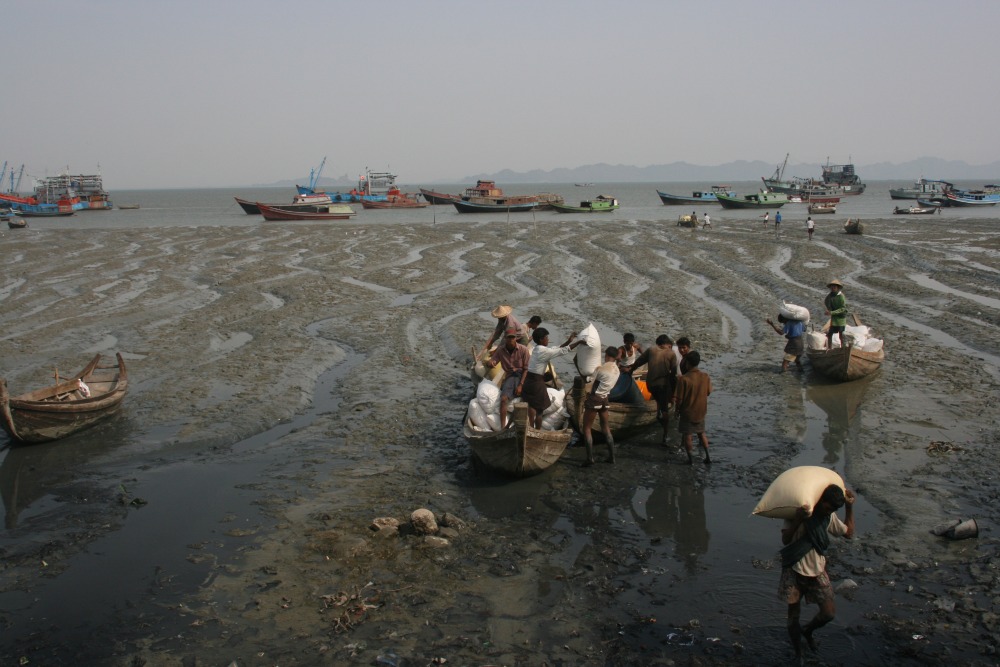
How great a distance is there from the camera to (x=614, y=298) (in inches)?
824

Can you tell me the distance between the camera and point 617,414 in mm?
9570

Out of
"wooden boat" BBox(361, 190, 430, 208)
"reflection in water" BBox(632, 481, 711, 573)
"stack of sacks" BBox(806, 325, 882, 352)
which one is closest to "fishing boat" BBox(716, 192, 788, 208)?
"wooden boat" BBox(361, 190, 430, 208)

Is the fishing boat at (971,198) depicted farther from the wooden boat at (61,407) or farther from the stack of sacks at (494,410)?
the wooden boat at (61,407)

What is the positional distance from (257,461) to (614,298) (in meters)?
13.3

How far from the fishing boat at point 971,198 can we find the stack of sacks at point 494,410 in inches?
2642

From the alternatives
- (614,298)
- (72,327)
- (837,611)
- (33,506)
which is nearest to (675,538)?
(837,611)

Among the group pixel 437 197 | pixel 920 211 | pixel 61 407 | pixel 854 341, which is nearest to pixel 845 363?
pixel 854 341

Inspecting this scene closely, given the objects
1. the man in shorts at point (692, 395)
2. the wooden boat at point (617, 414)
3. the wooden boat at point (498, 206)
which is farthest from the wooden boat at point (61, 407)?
the wooden boat at point (498, 206)

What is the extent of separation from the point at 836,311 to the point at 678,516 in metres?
6.50

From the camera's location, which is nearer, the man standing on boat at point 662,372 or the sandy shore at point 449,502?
the sandy shore at point 449,502

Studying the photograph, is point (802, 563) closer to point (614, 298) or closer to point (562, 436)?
point (562, 436)

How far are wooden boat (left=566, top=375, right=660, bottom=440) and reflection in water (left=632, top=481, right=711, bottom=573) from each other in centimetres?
122

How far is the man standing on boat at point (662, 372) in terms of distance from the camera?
941cm

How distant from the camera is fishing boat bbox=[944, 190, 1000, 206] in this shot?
2501 inches
